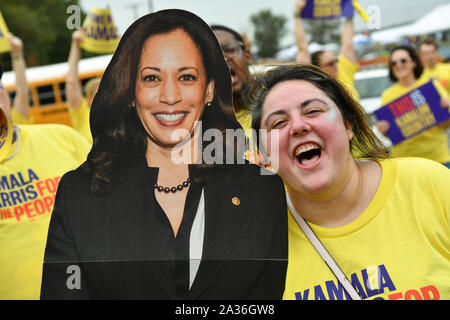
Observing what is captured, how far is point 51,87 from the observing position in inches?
147

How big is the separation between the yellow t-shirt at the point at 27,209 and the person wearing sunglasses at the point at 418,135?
2.34 m

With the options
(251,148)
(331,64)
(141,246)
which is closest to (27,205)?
(141,246)

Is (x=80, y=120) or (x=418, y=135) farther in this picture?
(x=418, y=135)

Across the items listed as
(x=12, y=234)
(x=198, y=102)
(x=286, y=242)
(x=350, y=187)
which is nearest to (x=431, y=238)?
(x=350, y=187)

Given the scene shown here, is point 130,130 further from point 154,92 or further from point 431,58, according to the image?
point 431,58

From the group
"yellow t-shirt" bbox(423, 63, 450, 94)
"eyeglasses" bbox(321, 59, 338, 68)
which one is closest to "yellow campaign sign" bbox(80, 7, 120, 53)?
"eyeglasses" bbox(321, 59, 338, 68)

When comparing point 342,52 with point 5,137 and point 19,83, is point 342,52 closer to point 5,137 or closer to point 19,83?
point 19,83

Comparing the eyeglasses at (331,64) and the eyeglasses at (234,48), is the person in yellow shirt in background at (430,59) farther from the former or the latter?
the eyeglasses at (234,48)

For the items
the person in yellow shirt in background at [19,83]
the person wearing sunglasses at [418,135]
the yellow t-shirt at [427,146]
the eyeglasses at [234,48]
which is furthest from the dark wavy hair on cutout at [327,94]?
the yellow t-shirt at [427,146]

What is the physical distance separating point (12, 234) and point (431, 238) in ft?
5.01

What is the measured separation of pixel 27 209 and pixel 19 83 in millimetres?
1102

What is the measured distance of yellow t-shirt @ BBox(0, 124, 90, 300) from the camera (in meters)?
1.79

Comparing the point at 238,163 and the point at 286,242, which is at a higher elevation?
the point at 238,163

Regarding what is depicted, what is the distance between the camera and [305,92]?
4.98 ft
